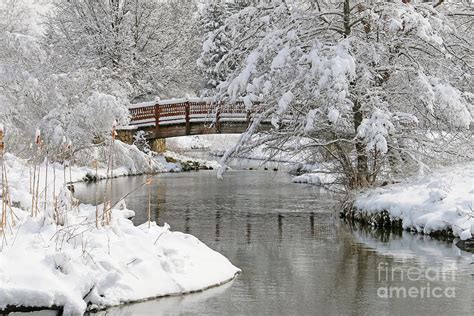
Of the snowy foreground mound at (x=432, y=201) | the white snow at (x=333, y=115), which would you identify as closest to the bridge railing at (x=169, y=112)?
the snowy foreground mound at (x=432, y=201)

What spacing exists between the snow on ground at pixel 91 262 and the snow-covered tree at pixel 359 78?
18.9 feet

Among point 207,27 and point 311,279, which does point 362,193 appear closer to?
point 311,279

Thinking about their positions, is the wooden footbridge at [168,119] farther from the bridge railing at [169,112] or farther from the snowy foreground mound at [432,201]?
the snowy foreground mound at [432,201]

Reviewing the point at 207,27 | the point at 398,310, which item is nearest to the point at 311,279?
the point at 398,310

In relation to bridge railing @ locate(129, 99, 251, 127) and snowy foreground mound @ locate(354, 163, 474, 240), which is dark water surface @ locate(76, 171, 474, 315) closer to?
snowy foreground mound @ locate(354, 163, 474, 240)

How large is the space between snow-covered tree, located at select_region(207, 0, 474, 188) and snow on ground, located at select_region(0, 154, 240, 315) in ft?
18.9

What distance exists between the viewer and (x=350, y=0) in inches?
Result: 671

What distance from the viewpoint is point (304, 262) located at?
11.6 m

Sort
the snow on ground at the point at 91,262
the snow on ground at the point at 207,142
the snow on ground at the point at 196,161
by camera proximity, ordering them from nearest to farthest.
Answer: the snow on ground at the point at 91,262 < the snow on ground at the point at 196,161 < the snow on ground at the point at 207,142

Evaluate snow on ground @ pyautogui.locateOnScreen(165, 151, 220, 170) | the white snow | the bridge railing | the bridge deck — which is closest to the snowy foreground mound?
the white snow

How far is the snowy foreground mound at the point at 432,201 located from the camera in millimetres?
13545

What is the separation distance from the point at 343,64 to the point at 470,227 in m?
3.83

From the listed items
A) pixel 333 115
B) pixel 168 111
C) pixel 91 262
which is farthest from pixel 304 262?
pixel 168 111

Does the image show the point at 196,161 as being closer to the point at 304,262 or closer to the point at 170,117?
→ the point at 170,117
